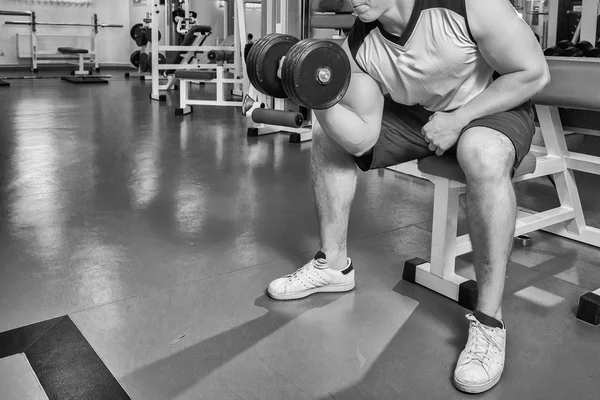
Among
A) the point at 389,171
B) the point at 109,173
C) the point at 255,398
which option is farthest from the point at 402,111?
the point at 109,173

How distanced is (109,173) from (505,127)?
2.18 meters

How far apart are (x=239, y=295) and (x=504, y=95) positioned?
0.85m

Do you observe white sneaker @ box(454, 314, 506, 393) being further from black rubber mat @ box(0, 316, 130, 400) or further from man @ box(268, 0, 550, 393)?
black rubber mat @ box(0, 316, 130, 400)

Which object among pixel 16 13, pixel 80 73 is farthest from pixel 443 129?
pixel 16 13

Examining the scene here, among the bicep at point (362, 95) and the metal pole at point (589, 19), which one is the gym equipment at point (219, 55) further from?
the bicep at point (362, 95)

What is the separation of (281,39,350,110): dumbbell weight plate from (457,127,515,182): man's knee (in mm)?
316

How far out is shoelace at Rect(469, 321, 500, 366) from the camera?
4.13 feet

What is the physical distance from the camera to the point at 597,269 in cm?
187

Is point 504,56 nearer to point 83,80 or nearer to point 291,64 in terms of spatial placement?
point 291,64

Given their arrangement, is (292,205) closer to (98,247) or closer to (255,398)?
(98,247)

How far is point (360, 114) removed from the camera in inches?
58.7

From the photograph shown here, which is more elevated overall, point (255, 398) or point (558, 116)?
point (558, 116)

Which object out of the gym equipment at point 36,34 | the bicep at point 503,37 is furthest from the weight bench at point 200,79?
the gym equipment at point 36,34

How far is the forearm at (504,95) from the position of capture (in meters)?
1.33
